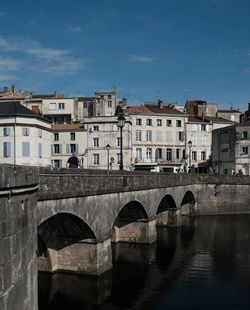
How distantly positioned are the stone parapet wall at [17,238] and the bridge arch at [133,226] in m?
19.5

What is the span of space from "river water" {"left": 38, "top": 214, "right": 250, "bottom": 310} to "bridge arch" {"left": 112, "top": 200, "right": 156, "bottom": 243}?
2.42ft

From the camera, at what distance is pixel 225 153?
64312mm

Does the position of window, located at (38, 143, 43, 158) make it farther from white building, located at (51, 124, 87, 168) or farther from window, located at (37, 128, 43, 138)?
white building, located at (51, 124, 87, 168)

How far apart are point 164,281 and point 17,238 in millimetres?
15163

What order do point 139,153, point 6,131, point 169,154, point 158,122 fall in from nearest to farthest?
point 6,131 → point 139,153 → point 158,122 → point 169,154

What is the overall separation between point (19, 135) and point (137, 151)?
2081cm

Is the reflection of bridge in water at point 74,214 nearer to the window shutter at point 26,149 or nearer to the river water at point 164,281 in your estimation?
the river water at point 164,281

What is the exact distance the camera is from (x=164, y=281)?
22.5m

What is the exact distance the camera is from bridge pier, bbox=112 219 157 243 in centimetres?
3068

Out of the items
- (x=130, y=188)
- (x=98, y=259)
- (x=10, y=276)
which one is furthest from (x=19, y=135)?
(x=10, y=276)

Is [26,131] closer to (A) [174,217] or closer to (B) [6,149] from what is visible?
(B) [6,149]

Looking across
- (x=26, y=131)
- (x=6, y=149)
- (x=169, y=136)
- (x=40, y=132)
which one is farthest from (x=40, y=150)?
(x=169, y=136)

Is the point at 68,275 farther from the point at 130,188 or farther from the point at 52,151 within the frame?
the point at 52,151

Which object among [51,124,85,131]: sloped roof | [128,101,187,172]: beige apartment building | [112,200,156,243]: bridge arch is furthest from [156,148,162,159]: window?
[112,200,156,243]: bridge arch
